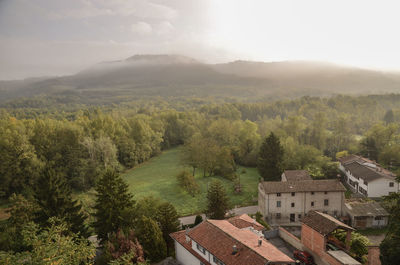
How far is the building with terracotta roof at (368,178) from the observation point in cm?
4325

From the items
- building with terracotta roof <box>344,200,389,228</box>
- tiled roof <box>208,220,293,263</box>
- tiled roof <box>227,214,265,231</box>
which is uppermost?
tiled roof <box>208,220,293,263</box>

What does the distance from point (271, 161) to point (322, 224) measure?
28284 millimetres

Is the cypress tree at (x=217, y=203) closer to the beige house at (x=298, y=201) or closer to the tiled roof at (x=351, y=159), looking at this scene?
the beige house at (x=298, y=201)

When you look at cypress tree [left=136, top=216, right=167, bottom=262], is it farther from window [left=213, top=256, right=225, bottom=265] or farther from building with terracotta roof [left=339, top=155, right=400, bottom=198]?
building with terracotta roof [left=339, top=155, right=400, bottom=198]

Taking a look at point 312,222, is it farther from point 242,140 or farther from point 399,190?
point 242,140

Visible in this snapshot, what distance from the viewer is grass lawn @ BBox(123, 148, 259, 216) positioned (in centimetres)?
4566

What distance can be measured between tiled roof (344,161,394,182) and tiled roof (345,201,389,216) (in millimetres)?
7908

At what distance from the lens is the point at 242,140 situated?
74.6m

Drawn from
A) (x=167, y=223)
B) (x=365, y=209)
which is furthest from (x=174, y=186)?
(x=365, y=209)

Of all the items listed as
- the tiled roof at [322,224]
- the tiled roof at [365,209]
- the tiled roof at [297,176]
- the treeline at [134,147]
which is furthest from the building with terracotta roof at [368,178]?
the tiled roof at [322,224]

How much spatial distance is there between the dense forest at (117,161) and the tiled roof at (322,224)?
38.3 ft

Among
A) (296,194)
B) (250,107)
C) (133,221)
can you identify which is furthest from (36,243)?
(250,107)

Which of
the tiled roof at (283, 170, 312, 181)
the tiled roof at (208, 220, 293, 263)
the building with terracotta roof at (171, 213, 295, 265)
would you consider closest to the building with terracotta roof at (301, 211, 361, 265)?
the building with terracotta roof at (171, 213, 295, 265)

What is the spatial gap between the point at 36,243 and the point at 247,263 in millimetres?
13651
